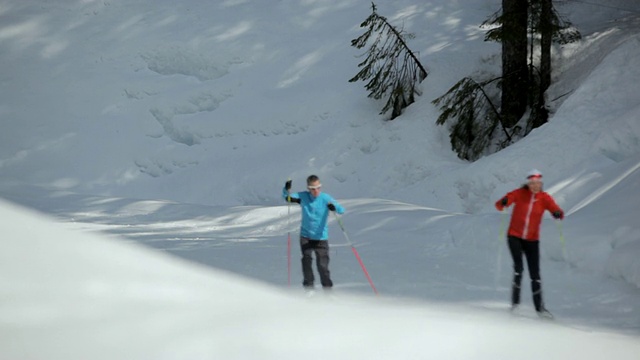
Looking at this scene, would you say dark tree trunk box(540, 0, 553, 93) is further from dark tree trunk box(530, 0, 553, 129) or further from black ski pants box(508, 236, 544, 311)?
black ski pants box(508, 236, 544, 311)

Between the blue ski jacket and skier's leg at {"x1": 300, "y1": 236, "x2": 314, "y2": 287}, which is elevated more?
the blue ski jacket

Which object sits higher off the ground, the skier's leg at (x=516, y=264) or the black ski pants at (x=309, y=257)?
the black ski pants at (x=309, y=257)

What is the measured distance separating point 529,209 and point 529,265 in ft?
2.23

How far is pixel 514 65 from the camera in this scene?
21656 mm

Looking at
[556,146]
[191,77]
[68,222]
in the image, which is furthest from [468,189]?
[191,77]

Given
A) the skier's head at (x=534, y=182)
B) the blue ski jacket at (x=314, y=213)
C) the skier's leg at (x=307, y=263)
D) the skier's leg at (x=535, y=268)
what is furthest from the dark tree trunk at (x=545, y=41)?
the skier's leg at (x=307, y=263)

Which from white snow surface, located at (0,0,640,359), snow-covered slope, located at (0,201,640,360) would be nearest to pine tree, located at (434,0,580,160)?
white snow surface, located at (0,0,640,359)

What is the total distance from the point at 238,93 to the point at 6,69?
893cm

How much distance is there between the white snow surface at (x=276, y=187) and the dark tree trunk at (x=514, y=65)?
109 cm

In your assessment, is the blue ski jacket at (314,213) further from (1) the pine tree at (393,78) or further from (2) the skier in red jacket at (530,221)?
(1) the pine tree at (393,78)

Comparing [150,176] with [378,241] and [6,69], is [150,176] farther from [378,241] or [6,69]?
[378,241]

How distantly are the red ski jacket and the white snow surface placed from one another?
100cm

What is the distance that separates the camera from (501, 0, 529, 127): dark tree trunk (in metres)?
20.8

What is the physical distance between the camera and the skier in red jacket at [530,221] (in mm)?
9094
